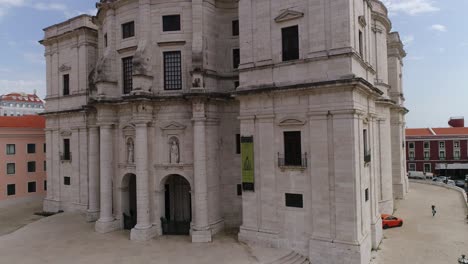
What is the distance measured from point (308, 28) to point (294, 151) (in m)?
7.75

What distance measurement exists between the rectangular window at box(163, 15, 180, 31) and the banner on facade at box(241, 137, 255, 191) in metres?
10.4

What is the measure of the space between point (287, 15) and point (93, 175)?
21410 mm

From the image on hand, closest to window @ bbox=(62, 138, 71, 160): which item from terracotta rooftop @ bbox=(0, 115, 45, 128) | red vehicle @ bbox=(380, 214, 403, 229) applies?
terracotta rooftop @ bbox=(0, 115, 45, 128)

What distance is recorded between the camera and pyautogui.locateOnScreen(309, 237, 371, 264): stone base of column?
1953 centimetres

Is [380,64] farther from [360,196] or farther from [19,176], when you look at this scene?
[19,176]

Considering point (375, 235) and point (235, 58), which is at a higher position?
point (235, 58)

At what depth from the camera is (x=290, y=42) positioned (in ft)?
72.6

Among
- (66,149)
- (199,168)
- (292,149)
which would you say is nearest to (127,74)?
(199,168)

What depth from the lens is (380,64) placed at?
33.3 meters

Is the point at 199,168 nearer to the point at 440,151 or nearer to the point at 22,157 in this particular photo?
the point at 22,157

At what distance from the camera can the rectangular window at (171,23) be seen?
86.6 ft

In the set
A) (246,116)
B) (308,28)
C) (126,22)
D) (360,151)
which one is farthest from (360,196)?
(126,22)

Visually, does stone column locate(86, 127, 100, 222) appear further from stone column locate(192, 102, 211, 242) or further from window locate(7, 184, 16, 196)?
window locate(7, 184, 16, 196)

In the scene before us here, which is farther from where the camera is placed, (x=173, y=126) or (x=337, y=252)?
(x=173, y=126)
